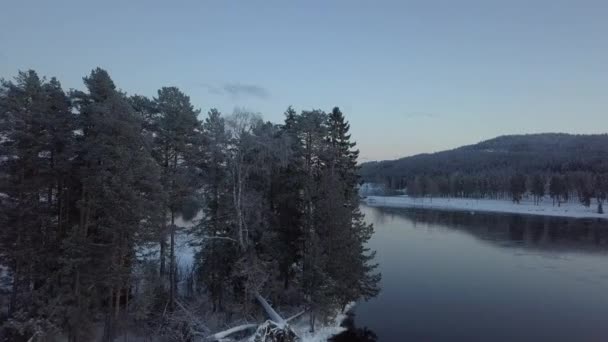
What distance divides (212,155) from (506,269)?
28.3 metres

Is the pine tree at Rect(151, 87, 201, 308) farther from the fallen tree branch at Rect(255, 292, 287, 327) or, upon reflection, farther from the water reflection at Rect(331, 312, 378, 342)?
the water reflection at Rect(331, 312, 378, 342)

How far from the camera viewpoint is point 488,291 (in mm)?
27266

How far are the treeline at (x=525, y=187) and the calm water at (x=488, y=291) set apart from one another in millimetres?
49496

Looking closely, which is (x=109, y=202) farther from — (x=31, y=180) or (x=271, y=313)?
(x=271, y=313)

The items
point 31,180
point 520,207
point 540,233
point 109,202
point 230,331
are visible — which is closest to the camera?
point 109,202

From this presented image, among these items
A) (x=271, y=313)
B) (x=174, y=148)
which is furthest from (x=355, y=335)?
(x=174, y=148)

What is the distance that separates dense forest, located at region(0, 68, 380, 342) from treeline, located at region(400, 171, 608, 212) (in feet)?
295

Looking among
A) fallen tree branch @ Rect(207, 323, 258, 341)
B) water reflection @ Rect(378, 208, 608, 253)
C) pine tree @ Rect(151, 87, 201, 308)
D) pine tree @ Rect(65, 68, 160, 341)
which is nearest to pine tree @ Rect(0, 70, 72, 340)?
pine tree @ Rect(65, 68, 160, 341)

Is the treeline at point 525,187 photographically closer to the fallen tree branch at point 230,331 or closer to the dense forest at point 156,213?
the dense forest at point 156,213

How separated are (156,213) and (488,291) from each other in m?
23.2

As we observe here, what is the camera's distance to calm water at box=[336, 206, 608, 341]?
66.7 ft

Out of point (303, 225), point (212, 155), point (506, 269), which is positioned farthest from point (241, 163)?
point (506, 269)

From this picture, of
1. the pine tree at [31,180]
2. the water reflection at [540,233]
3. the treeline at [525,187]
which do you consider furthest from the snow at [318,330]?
the treeline at [525,187]

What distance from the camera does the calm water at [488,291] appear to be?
66.7 feet
